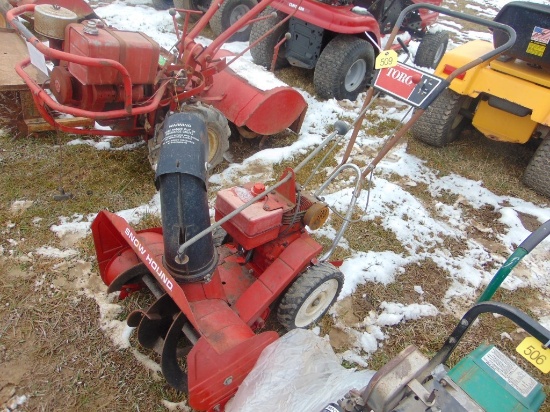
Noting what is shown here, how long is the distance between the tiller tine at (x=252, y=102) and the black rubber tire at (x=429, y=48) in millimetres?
3323

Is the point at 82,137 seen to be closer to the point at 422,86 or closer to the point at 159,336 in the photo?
the point at 159,336

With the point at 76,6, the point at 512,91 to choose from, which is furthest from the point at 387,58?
the point at 76,6

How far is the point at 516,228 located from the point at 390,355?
186 cm

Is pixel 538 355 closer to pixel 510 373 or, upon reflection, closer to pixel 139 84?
pixel 510 373

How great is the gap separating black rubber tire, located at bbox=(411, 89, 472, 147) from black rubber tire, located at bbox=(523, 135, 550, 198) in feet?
2.66

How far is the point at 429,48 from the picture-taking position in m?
6.34

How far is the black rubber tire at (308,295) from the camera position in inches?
90.4

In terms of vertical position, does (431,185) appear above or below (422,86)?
below

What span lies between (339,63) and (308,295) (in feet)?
10.5

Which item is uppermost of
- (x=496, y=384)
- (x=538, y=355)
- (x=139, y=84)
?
(x=538, y=355)

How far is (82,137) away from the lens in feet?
12.6

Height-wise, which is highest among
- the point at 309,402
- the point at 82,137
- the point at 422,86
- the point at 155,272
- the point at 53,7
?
the point at 422,86

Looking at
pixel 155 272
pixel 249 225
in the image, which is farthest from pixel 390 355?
pixel 155 272

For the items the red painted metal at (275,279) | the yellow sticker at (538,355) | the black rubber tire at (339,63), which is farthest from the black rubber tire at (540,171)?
the yellow sticker at (538,355)
